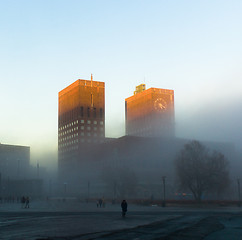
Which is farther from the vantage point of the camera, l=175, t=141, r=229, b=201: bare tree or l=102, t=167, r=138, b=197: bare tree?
l=102, t=167, r=138, b=197: bare tree

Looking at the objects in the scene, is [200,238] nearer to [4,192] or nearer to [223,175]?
[223,175]

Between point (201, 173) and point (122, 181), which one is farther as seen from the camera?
point (122, 181)

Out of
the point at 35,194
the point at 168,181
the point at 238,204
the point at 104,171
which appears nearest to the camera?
the point at 238,204

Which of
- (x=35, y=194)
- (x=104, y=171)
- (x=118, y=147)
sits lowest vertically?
(x=35, y=194)

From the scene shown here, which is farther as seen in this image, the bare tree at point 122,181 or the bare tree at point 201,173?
the bare tree at point 122,181

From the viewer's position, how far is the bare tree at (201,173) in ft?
265

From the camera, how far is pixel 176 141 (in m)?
183

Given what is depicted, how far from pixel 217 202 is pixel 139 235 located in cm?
5307

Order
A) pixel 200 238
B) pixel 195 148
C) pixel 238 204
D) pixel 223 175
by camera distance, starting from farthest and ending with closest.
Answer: pixel 195 148, pixel 223 175, pixel 238 204, pixel 200 238

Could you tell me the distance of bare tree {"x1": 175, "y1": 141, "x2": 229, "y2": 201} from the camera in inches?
3178

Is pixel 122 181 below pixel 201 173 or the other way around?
below

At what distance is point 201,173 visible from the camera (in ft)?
266

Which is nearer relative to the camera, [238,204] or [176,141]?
[238,204]

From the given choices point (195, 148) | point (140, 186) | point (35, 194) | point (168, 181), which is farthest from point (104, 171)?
point (195, 148)
